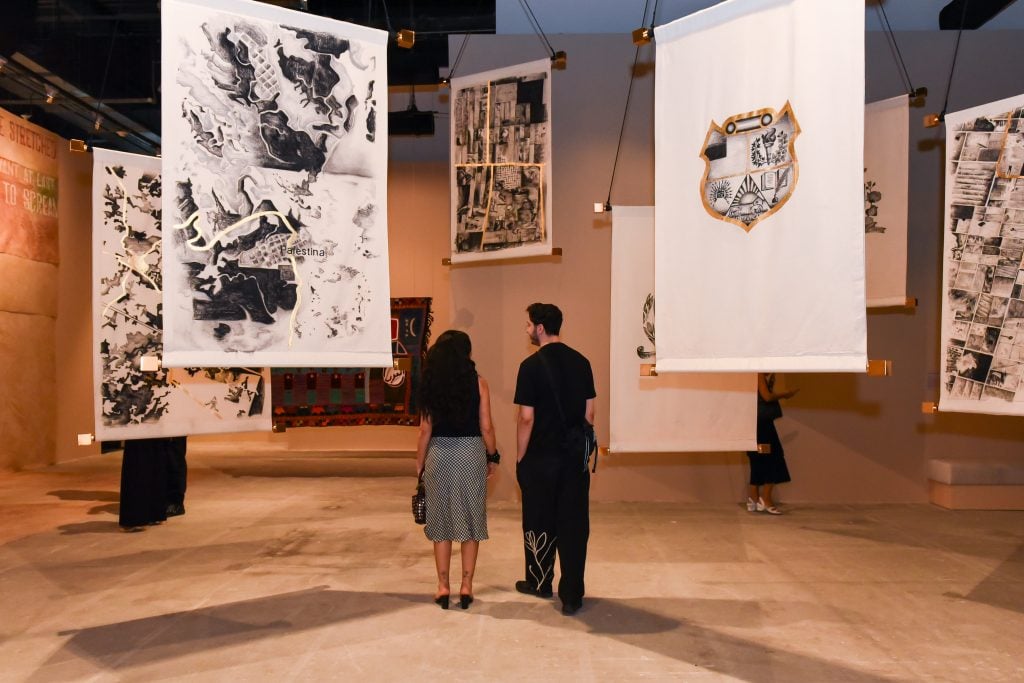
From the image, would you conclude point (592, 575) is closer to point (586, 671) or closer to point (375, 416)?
point (586, 671)

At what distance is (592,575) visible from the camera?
5301mm

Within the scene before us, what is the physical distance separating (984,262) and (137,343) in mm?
5583

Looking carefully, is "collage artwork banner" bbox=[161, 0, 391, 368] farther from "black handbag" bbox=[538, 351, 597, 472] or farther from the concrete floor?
the concrete floor

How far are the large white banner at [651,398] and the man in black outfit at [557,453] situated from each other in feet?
6.98

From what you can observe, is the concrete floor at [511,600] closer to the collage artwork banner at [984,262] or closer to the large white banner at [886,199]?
the collage artwork banner at [984,262]

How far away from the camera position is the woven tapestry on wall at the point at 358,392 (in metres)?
10.9

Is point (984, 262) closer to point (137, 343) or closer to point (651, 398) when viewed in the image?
point (651, 398)

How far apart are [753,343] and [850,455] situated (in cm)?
465

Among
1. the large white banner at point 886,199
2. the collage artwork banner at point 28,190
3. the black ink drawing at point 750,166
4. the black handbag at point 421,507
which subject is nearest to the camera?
the black ink drawing at point 750,166

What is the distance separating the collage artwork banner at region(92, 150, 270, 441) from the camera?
5855mm

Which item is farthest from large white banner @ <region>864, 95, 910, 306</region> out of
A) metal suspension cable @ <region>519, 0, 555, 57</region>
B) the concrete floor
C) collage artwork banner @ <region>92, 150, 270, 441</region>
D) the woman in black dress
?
collage artwork banner @ <region>92, 150, 270, 441</region>

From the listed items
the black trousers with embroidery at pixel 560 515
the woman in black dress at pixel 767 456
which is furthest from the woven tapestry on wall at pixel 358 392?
the black trousers with embroidery at pixel 560 515

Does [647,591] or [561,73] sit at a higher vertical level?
[561,73]

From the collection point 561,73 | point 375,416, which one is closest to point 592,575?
point 561,73
